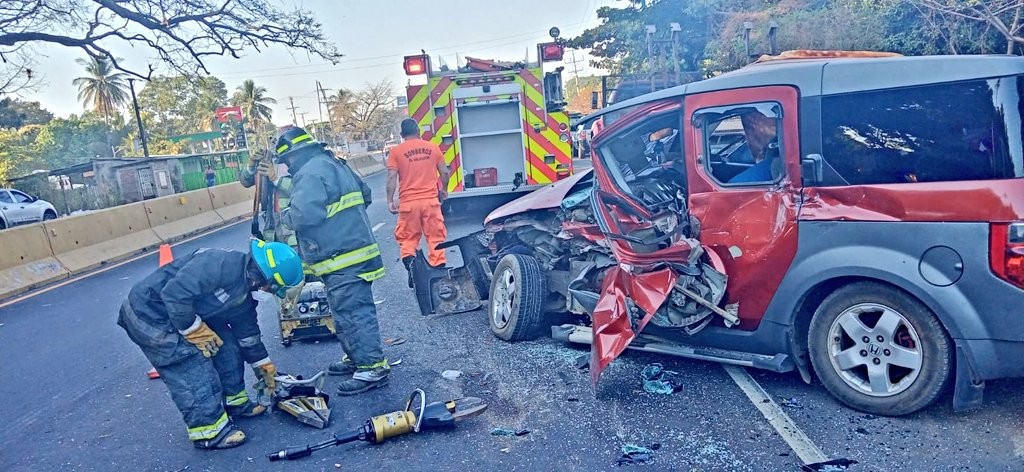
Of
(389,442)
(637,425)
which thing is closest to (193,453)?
(389,442)

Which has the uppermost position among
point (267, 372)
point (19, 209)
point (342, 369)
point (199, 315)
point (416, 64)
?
point (416, 64)

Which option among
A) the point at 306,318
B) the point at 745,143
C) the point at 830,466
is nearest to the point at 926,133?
the point at 745,143

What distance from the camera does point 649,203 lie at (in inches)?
184

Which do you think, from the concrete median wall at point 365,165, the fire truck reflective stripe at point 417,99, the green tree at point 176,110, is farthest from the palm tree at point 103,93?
the fire truck reflective stripe at point 417,99

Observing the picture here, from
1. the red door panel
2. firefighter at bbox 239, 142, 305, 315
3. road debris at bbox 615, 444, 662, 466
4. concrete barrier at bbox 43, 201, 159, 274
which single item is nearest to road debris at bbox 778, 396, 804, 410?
the red door panel

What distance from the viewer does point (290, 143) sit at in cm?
472

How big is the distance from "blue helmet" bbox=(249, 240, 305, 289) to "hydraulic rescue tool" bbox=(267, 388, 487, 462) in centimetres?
88

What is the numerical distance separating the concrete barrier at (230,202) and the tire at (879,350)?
1538 cm

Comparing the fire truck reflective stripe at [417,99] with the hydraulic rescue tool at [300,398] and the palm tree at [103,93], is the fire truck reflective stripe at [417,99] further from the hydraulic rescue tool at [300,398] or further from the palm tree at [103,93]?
the palm tree at [103,93]

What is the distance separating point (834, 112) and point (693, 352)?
1529 mm

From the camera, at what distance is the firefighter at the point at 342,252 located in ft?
14.7

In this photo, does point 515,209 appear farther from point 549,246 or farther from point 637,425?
point 637,425

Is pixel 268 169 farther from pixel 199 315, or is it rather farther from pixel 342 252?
pixel 199 315

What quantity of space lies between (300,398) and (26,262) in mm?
8029
